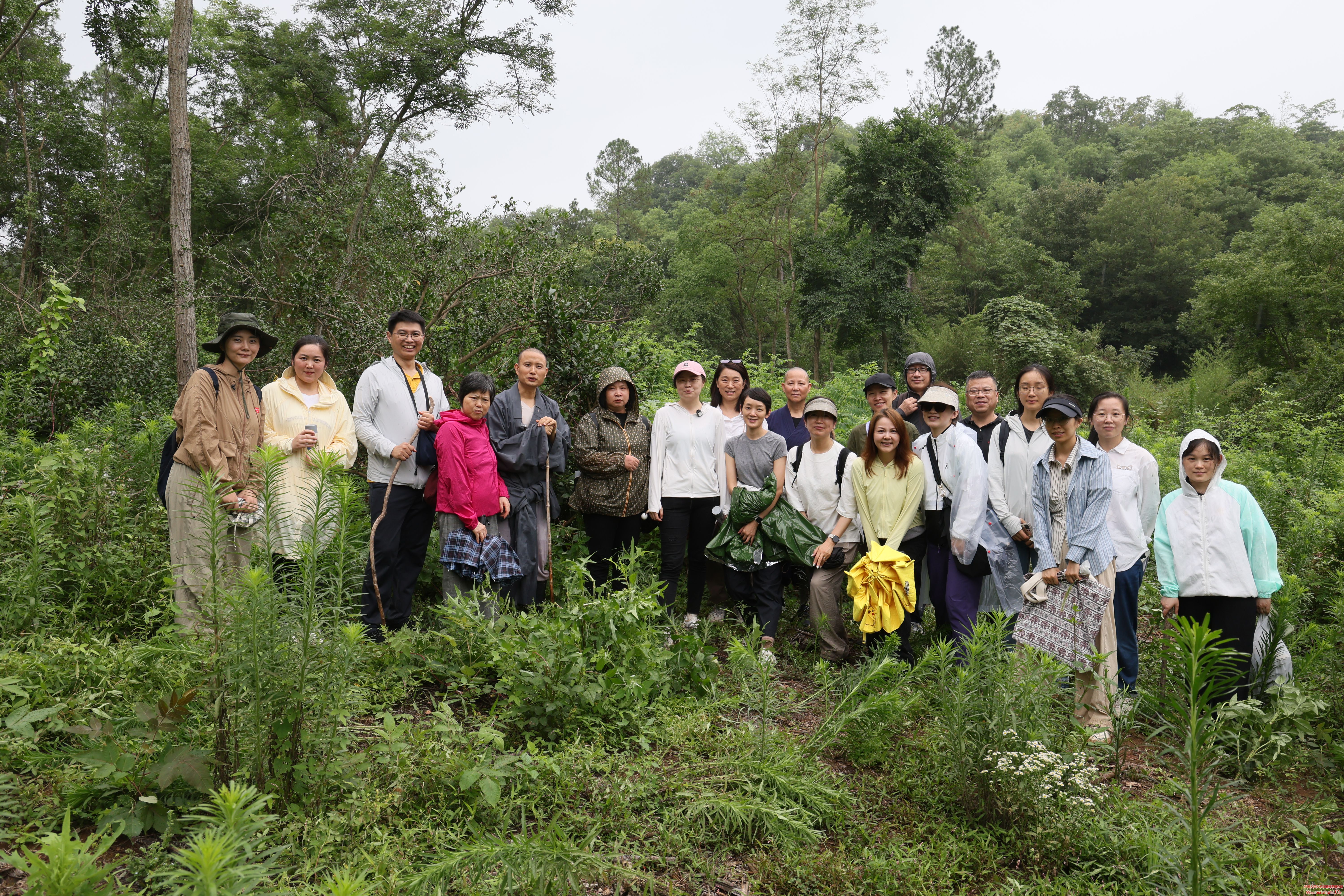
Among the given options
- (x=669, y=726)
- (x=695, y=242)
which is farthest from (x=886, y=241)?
(x=669, y=726)

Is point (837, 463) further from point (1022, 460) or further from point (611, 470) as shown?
point (611, 470)

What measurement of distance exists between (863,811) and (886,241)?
29.8 m

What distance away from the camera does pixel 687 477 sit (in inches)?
214

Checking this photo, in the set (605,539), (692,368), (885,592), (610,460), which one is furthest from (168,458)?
(885,592)

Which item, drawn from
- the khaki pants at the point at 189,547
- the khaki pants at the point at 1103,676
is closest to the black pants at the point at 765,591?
the khaki pants at the point at 1103,676

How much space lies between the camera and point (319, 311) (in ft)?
21.7

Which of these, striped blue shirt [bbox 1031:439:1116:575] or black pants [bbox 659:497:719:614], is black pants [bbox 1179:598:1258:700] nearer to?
striped blue shirt [bbox 1031:439:1116:575]

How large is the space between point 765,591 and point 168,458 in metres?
3.88

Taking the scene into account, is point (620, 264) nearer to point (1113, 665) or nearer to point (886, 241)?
point (1113, 665)

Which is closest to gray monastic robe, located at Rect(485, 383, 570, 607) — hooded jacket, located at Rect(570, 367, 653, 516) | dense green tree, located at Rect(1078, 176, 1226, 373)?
hooded jacket, located at Rect(570, 367, 653, 516)

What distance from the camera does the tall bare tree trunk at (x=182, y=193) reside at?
8289 millimetres

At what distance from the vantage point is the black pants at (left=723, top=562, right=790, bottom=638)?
5.32 metres

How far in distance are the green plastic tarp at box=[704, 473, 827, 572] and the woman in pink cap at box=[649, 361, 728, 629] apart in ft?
0.68

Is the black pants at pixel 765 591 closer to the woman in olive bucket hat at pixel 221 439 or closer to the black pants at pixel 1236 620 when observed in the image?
the black pants at pixel 1236 620
